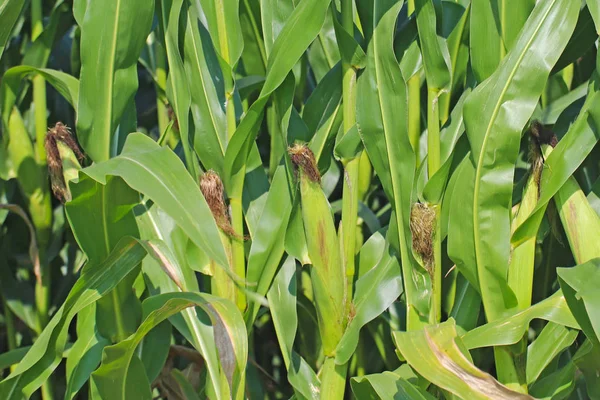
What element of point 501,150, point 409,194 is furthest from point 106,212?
point 501,150

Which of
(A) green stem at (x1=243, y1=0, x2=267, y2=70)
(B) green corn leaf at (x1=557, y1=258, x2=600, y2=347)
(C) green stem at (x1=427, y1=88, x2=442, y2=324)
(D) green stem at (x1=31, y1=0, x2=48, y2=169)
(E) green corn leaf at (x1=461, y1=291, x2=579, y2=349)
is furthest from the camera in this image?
(D) green stem at (x1=31, y1=0, x2=48, y2=169)

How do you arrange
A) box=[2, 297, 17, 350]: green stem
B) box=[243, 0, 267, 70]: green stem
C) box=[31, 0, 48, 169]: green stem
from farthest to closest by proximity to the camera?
box=[2, 297, 17, 350]: green stem, box=[31, 0, 48, 169]: green stem, box=[243, 0, 267, 70]: green stem

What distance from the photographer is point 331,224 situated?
44.0 inches

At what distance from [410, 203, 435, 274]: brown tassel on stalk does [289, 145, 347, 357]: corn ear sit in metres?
0.11

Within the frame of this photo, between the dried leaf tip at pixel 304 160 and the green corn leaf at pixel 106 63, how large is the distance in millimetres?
286

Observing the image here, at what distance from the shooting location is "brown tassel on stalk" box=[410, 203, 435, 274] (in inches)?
43.5

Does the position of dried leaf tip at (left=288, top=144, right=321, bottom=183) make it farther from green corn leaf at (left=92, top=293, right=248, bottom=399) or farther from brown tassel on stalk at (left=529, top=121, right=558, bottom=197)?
brown tassel on stalk at (left=529, top=121, right=558, bottom=197)

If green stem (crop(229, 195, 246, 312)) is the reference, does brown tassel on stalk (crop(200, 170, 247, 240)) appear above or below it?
above

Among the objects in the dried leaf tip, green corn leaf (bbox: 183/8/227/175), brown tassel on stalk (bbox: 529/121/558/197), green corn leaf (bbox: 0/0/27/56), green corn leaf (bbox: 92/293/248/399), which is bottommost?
green corn leaf (bbox: 92/293/248/399)

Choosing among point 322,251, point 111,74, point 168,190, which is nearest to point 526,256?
point 322,251

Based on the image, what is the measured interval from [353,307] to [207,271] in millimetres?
229

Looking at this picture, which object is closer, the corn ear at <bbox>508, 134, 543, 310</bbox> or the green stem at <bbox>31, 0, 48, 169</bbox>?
the corn ear at <bbox>508, 134, 543, 310</bbox>

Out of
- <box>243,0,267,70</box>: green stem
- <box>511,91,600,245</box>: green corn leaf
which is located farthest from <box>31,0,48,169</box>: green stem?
<box>511,91,600,245</box>: green corn leaf

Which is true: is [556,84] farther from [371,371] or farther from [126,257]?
[126,257]
